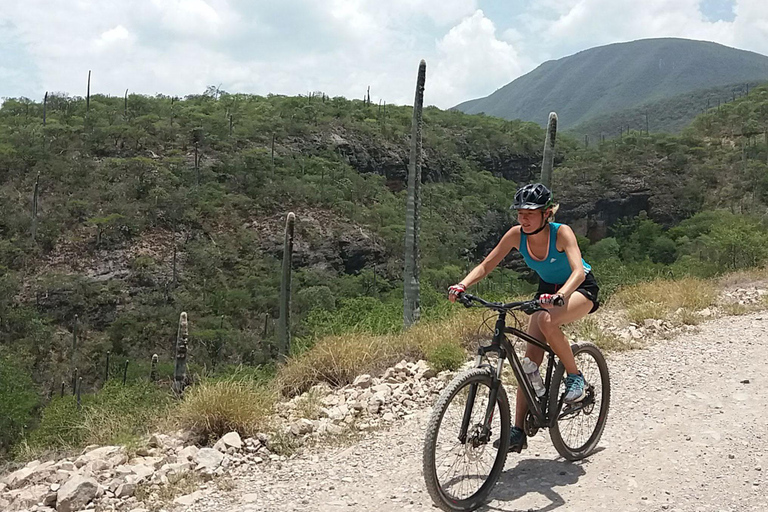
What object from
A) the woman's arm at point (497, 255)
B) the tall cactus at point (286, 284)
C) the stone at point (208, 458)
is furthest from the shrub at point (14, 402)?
the woman's arm at point (497, 255)

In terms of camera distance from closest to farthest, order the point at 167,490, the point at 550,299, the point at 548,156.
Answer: the point at 550,299, the point at 167,490, the point at 548,156

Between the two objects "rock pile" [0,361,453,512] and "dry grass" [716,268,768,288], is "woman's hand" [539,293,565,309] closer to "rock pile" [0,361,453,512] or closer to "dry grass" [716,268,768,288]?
"rock pile" [0,361,453,512]

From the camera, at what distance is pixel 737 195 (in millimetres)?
53594

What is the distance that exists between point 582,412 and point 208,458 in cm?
251

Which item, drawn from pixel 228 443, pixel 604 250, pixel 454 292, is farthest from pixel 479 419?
pixel 604 250

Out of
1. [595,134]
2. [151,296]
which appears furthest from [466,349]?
[595,134]

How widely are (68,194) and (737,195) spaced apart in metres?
55.4

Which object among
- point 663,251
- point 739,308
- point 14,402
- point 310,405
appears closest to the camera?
point 310,405

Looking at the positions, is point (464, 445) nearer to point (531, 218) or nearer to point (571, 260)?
point (571, 260)

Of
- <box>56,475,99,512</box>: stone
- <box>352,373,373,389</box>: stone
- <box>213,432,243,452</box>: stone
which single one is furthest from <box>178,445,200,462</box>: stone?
<box>352,373,373,389</box>: stone

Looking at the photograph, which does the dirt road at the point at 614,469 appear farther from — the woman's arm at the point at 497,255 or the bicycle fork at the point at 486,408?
the woman's arm at the point at 497,255

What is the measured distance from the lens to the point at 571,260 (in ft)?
10.8

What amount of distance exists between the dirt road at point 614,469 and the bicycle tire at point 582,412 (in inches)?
2.8

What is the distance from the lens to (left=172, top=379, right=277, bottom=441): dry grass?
4594mm
